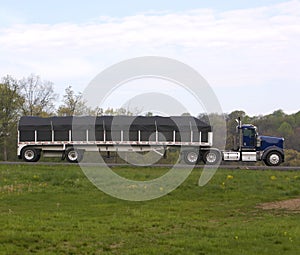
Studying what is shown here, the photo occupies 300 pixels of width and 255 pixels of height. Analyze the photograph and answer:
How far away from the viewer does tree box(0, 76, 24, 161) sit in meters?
77.1

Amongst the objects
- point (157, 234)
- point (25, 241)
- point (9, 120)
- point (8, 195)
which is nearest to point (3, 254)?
point (25, 241)

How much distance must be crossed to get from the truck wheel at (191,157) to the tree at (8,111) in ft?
128

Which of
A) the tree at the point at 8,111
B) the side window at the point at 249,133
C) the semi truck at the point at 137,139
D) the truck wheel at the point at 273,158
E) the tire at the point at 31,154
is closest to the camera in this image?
the truck wheel at the point at 273,158

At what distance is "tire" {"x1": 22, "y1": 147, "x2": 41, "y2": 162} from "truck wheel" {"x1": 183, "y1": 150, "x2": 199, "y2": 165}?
37.9 ft

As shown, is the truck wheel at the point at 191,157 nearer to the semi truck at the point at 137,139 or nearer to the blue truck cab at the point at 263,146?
the semi truck at the point at 137,139

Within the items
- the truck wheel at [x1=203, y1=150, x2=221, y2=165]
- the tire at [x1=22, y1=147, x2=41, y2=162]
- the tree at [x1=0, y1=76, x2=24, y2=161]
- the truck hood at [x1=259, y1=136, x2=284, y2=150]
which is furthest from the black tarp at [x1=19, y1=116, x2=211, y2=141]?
the tree at [x1=0, y1=76, x2=24, y2=161]

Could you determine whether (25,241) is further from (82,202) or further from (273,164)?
(273,164)

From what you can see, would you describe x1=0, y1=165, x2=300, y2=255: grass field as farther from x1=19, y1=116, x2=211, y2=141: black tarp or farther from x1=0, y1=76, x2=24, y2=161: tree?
x1=0, y1=76, x2=24, y2=161: tree

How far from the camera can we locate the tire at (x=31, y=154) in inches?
1727

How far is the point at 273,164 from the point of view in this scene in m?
41.5

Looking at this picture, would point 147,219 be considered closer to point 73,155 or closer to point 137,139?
point 137,139

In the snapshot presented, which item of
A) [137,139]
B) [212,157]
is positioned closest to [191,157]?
[212,157]

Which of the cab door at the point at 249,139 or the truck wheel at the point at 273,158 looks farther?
the cab door at the point at 249,139

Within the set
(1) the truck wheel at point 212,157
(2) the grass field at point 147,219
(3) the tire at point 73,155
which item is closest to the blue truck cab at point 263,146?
(1) the truck wheel at point 212,157
